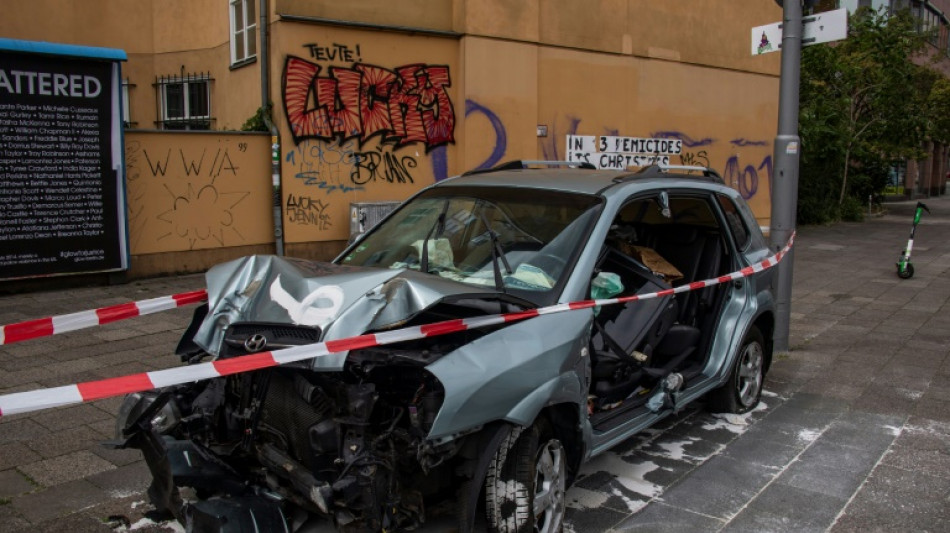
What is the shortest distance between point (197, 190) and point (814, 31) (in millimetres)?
7654

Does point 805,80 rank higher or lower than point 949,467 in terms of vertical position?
higher

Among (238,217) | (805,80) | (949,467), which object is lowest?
(949,467)

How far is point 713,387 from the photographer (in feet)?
16.6

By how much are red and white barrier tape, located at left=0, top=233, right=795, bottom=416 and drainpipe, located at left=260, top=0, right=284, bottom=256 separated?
801 cm

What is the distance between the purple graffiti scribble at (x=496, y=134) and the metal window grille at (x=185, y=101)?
15.8 feet

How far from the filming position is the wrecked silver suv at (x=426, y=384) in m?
3.01

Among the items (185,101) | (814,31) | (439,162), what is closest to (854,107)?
(439,162)

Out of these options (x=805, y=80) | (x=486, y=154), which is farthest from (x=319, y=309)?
(x=805, y=80)

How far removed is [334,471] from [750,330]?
3.57 meters

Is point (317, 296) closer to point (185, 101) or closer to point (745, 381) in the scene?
point (745, 381)

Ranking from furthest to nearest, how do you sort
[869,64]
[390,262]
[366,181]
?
[869,64]
[366,181]
[390,262]

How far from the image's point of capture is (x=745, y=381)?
568 centimetres

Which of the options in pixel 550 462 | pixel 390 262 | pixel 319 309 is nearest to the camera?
pixel 319 309

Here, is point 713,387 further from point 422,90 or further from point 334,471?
point 422,90
